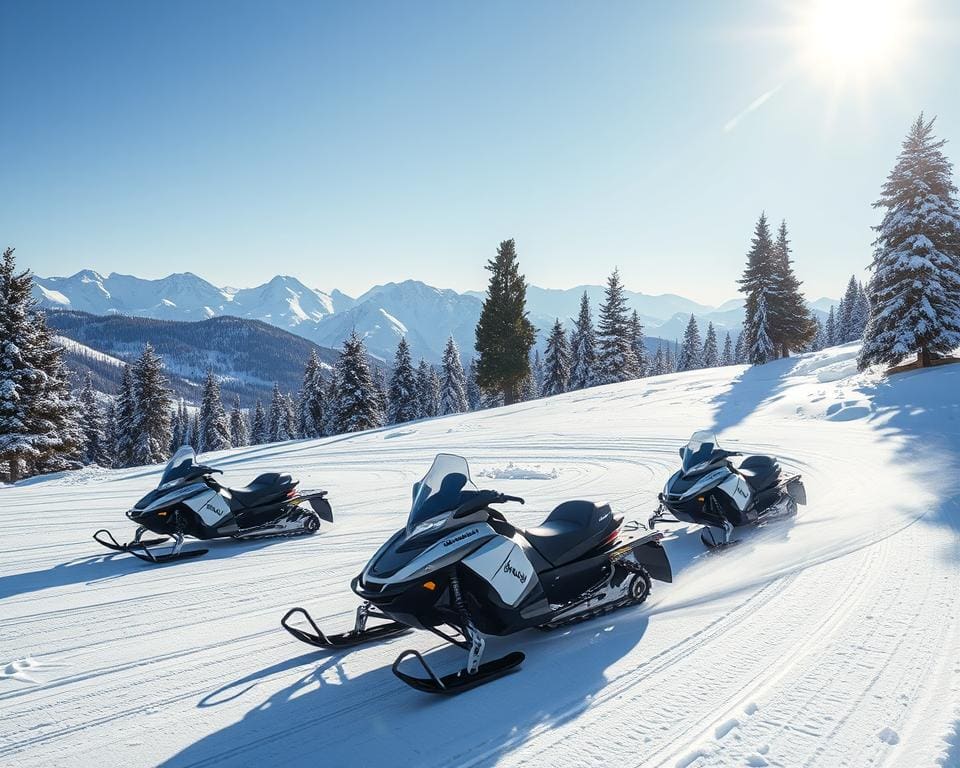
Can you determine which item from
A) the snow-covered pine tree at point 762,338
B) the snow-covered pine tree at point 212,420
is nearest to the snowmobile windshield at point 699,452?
the snow-covered pine tree at point 762,338

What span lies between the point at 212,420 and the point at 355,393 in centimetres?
1831

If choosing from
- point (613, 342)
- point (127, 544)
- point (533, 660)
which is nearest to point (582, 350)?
point (613, 342)

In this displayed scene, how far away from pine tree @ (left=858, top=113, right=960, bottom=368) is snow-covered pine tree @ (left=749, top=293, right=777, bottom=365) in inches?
623

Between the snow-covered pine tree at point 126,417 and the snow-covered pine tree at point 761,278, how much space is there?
141 ft

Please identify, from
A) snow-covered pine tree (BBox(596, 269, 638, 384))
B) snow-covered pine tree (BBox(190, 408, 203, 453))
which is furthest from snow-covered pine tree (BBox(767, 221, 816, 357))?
snow-covered pine tree (BBox(190, 408, 203, 453))

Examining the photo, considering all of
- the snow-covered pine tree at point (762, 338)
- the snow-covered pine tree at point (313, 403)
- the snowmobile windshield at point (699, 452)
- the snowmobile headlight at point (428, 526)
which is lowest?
the snowmobile headlight at point (428, 526)

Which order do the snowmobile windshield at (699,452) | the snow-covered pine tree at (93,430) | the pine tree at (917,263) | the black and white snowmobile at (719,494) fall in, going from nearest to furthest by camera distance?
the black and white snowmobile at (719,494) → the snowmobile windshield at (699,452) → the pine tree at (917,263) → the snow-covered pine tree at (93,430)

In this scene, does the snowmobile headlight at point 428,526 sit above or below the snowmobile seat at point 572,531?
above

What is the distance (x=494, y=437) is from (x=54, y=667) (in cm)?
1354

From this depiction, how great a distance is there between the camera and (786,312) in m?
36.2

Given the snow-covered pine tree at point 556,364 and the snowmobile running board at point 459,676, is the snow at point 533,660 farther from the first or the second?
the snow-covered pine tree at point 556,364

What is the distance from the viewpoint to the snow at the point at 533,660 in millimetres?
2828

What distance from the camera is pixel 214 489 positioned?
672 centimetres

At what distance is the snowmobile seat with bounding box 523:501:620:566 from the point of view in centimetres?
409
